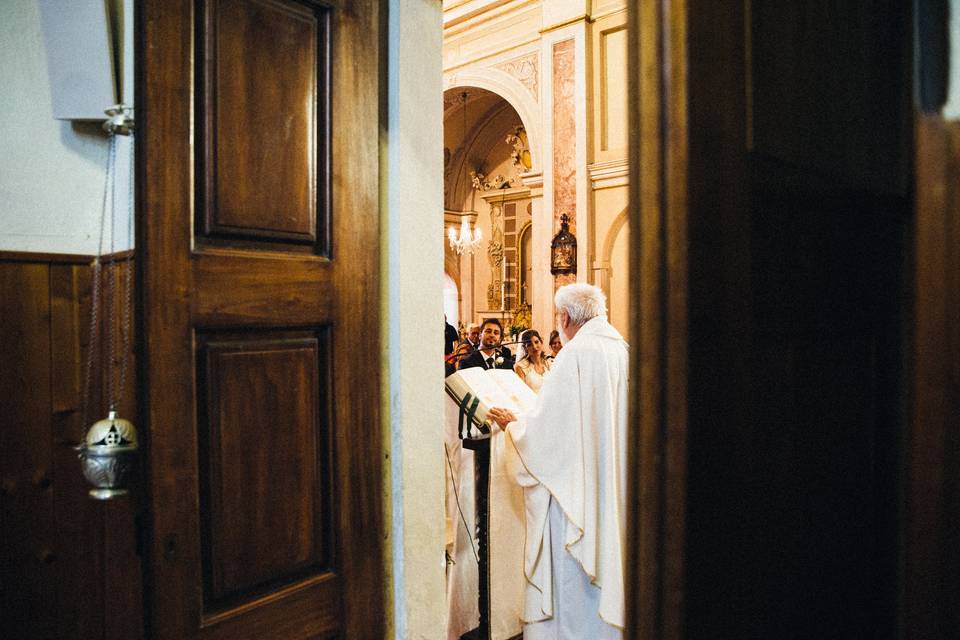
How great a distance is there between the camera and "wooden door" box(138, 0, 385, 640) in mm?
1435

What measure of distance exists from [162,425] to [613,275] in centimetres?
771

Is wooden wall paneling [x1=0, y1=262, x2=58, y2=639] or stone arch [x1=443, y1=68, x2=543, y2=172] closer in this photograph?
wooden wall paneling [x1=0, y1=262, x2=58, y2=639]

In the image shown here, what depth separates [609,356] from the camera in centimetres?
324

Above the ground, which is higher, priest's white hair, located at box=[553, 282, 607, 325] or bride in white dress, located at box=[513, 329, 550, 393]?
priest's white hair, located at box=[553, 282, 607, 325]

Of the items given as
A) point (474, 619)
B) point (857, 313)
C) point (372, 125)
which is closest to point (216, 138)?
point (372, 125)

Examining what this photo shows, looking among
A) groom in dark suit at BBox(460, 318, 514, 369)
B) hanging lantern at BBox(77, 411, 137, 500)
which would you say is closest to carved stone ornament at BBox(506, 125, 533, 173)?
groom in dark suit at BBox(460, 318, 514, 369)

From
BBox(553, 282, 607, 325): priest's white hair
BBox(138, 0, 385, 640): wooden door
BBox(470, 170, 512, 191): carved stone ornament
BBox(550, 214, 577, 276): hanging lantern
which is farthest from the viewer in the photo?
BBox(470, 170, 512, 191): carved stone ornament

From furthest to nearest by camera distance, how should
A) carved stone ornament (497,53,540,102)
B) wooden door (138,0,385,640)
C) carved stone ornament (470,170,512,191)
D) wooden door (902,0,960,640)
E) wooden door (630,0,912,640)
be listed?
carved stone ornament (470,170,512,191) < carved stone ornament (497,53,540,102) < wooden door (138,0,385,640) < wooden door (902,0,960,640) < wooden door (630,0,912,640)

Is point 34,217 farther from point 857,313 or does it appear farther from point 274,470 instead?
point 857,313

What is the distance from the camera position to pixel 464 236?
12.0 meters

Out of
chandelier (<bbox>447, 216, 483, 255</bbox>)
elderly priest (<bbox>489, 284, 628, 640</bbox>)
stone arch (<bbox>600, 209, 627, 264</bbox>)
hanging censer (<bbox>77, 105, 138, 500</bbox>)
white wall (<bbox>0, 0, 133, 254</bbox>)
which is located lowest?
elderly priest (<bbox>489, 284, 628, 640</bbox>)

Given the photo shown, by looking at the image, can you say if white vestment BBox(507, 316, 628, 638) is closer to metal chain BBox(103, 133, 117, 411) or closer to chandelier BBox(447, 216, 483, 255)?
metal chain BBox(103, 133, 117, 411)

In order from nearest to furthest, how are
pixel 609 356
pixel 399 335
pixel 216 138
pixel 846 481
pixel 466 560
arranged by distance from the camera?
pixel 846 481, pixel 216 138, pixel 399 335, pixel 609 356, pixel 466 560

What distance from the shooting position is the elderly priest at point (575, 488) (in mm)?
3105
